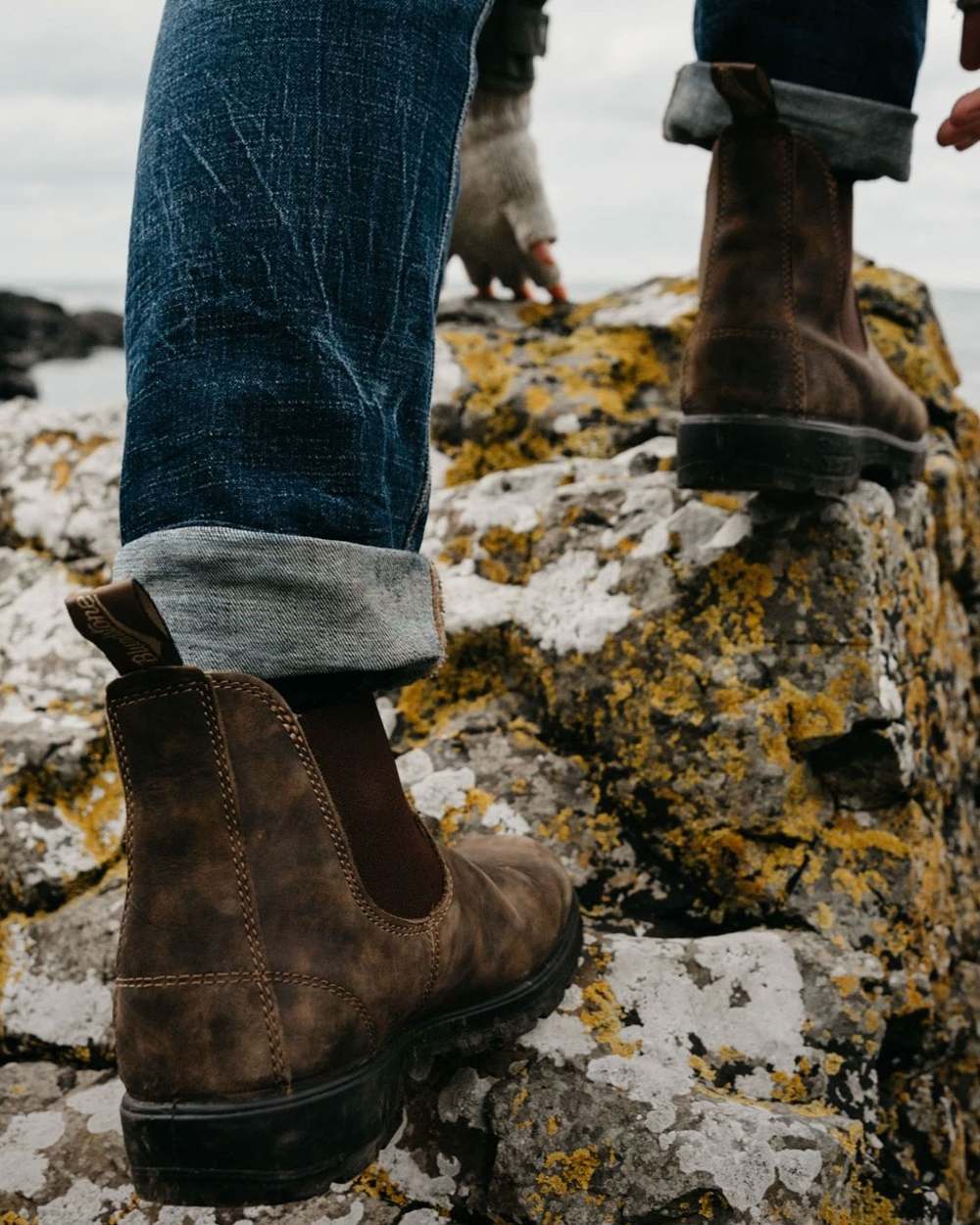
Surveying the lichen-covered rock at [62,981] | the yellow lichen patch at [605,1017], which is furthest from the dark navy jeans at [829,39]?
the lichen-covered rock at [62,981]

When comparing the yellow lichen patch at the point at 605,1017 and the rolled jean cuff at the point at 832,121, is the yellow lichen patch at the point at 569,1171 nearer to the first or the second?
the yellow lichen patch at the point at 605,1017

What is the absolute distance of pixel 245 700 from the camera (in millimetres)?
935

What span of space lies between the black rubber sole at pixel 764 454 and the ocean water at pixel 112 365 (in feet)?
4.01

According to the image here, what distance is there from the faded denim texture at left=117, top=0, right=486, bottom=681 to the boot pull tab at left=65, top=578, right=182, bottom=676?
0.02 metres

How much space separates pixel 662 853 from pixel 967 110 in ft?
3.30

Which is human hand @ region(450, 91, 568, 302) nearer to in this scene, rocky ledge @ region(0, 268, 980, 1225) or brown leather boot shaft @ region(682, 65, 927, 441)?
rocky ledge @ region(0, 268, 980, 1225)

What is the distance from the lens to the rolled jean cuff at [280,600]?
869 millimetres

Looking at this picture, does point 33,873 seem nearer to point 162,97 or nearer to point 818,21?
point 162,97

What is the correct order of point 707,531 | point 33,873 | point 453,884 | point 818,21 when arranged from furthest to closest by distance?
point 707,531 < point 33,873 < point 818,21 < point 453,884

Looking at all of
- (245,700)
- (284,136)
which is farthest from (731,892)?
(284,136)

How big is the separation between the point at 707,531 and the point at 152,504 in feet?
3.32

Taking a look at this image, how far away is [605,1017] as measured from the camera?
1.31 meters

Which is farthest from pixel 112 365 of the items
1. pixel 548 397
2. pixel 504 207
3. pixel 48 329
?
pixel 48 329

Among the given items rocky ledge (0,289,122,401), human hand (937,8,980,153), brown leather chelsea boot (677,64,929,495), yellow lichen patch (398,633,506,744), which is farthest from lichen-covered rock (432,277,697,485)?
rocky ledge (0,289,122,401)
